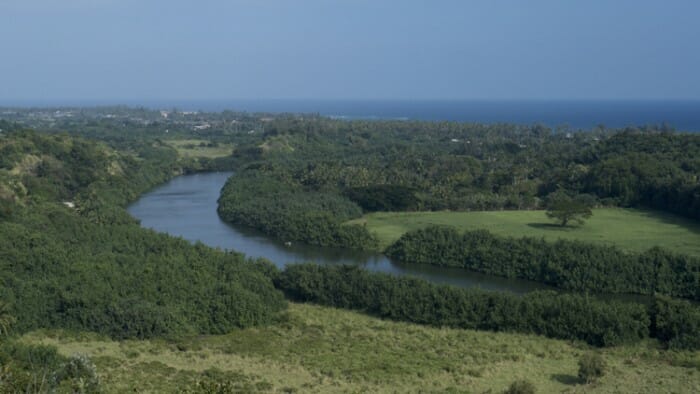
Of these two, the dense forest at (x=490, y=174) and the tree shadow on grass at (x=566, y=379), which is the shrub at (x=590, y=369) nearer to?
the tree shadow on grass at (x=566, y=379)

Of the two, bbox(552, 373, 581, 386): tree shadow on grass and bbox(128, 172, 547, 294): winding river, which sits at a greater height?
bbox(552, 373, 581, 386): tree shadow on grass

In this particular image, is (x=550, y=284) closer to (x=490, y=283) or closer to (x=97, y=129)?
(x=490, y=283)

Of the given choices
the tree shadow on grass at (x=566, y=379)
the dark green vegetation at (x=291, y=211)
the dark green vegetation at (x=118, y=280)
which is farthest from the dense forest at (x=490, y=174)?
the tree shadow on grass at (x=566, y=379)

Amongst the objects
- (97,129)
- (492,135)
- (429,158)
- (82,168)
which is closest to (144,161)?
(82,168)

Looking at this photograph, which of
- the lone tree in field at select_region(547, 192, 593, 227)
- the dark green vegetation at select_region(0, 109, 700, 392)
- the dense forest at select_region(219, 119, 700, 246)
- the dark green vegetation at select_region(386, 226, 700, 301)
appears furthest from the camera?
the dense forest at select_region(219, 119, 700, 246)

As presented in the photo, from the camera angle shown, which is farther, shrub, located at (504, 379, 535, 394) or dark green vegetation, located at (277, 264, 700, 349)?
dark green vegetation, located at (277, 264, 700, 349)

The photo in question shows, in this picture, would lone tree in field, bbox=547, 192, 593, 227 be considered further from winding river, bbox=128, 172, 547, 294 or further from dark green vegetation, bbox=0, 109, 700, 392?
winding river, bbox=128, 172, 547, 294

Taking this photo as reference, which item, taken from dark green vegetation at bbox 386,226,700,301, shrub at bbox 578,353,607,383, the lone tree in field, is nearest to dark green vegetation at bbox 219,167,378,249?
dark green vegetation at bbox 386,226,700,301
